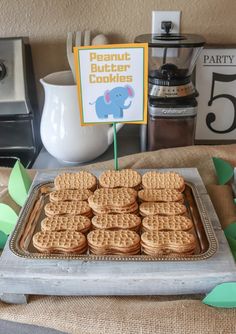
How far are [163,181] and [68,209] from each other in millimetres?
181

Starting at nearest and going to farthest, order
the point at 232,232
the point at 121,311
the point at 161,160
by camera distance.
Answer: the point at 121,311
the point at 232,232
the point at 161,160

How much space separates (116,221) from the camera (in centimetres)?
61

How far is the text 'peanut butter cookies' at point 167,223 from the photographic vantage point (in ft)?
1.95

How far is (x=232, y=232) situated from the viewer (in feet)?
2.11

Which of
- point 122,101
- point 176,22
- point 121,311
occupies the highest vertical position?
point 176,22

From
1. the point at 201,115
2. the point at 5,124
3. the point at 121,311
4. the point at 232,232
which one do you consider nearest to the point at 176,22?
the point at 201,115

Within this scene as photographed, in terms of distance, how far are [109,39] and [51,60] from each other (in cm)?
17

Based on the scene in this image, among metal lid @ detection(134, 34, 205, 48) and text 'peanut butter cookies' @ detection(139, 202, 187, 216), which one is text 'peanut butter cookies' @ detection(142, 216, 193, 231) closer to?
text 'peanut butter cookies' @ detection(139, 202, 187, 216)

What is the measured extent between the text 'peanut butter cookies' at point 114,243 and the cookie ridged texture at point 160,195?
0.11 meters

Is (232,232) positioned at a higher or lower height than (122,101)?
lower

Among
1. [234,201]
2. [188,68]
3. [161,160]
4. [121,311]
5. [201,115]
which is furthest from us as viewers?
[201,115]

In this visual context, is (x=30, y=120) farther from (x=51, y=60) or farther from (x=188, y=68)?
(x=188, y=68)

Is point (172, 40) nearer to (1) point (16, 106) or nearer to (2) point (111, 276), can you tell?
(1) point (16, 106)

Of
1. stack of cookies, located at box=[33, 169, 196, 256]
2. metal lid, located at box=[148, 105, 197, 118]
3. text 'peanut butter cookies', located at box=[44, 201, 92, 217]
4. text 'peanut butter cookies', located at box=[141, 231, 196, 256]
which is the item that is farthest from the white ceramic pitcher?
text 'peanut butter cookies', located at box=[141, 231, 196, 256]
